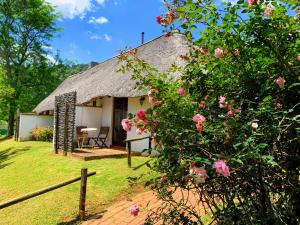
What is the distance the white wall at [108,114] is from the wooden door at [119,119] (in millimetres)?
204

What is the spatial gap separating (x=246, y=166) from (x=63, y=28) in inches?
1287

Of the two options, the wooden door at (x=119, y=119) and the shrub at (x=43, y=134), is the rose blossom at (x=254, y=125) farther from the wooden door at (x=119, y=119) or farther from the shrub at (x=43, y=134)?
the shrub at (x=43, y=134)

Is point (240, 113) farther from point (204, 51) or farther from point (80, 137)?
point (80, 137)

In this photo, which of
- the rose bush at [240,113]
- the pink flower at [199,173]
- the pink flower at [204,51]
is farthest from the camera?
the pink flower at [204,51]

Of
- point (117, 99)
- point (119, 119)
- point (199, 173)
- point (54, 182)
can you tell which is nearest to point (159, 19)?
point (199, 173)

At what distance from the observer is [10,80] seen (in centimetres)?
2959

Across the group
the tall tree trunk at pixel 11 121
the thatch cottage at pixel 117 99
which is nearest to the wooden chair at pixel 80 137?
the thatch cottage at pixel 117 99

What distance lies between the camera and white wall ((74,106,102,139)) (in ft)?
53.3

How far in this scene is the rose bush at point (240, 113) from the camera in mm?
2473

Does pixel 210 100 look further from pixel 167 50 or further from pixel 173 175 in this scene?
pixel 167 50

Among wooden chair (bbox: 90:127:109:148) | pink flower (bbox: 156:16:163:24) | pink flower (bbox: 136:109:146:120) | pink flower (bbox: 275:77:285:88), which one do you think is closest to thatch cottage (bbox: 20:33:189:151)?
wooden chair (bbox: 90:127:109:148)

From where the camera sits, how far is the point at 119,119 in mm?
16062

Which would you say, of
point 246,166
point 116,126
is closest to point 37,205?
point 246,166

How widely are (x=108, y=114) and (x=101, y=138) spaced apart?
1.45 meters
